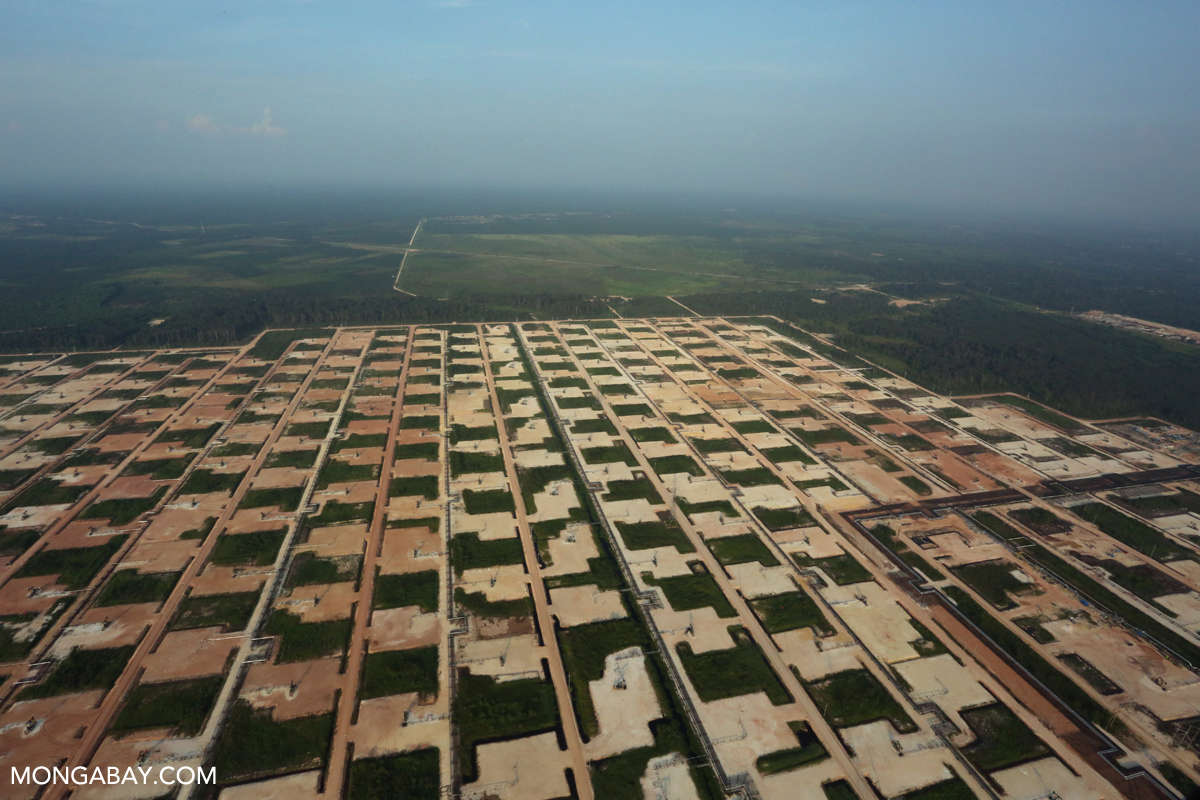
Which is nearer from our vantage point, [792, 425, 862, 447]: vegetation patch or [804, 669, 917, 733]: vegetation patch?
[804, 669, 917, 733]: vegetation patch

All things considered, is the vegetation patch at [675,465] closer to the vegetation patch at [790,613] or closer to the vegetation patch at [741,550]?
the vegetation patch at [741,550]

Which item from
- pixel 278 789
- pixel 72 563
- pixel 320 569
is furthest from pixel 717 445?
pixel 72 563

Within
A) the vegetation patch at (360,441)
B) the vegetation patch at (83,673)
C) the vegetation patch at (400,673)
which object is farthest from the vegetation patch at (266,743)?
the vegetation patch at (360,441)

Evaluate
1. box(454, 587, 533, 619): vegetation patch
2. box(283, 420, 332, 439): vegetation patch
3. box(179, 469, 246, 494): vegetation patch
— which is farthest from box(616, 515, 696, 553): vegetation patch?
box(179, 469, 246, 494): vegetation patch

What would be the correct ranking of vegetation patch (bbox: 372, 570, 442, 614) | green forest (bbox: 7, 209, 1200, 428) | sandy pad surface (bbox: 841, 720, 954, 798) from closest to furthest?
1. sandy pad surface (bbox: 841, 720, 954, 798)
2. vegetation patch (bbox: 372, 570, 442, 614)
3. green forest (bbox: 7, 209, 1200, 428)

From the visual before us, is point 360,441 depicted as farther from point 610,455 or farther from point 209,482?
point 610,455

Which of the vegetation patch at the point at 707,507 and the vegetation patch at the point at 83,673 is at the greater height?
the vegetation patch at the point at 707,507

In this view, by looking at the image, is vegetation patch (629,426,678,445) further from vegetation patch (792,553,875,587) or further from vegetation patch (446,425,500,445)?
vegetation patch (792,553,875,587)

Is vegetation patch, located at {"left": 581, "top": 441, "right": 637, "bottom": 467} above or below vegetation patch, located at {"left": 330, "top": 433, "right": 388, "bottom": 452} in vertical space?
below

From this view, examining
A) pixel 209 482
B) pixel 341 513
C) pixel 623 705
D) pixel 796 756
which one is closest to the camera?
pixel 796 756

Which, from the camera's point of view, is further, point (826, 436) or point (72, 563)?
point (826, 436)

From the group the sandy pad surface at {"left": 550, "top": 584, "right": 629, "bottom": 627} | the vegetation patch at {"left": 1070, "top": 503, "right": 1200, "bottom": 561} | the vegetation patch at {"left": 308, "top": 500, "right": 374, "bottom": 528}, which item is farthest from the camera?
the vegetation patch at {"left": 308, "top": 500, "right": 374, "bottom": 528}

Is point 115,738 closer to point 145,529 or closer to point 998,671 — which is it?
point 145,529
